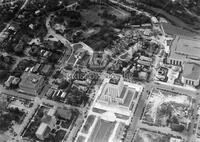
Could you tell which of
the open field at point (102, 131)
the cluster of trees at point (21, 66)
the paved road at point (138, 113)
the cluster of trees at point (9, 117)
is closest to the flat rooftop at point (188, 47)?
the paved road at point (138, 113)

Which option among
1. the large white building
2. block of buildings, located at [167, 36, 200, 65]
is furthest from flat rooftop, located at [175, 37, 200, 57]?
the large white building

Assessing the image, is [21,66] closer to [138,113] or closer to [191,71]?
[138,113]

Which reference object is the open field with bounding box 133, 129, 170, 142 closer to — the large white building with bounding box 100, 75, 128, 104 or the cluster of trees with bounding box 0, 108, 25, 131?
the large white building with bounding box 100, 75, 128, 104

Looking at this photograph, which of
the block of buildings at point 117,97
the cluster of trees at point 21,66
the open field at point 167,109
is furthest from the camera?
the cluster of trees at point 21,66

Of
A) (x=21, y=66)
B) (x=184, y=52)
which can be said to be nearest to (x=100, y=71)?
(x=21, y=66)

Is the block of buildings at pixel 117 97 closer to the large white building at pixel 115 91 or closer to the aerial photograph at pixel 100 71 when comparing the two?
the large white building at pixel 115 91

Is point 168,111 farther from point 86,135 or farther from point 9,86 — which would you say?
point 9,86
